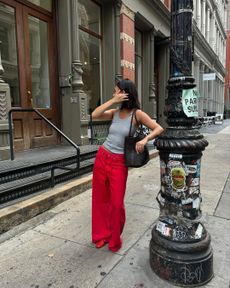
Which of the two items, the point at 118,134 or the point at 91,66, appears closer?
the point at 118,134

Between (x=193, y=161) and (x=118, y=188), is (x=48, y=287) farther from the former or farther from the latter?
(x=193, y=161)

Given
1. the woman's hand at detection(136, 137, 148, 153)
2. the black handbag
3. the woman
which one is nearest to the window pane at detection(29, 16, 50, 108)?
the woman

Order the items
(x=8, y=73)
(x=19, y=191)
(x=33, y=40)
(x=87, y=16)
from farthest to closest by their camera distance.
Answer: (x=87, y=16)
(x=33, y=40)
(x=8, y=73)
(x=19, y=191)

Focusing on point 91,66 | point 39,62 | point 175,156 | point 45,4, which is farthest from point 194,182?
point 91,66

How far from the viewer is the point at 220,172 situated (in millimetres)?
6613

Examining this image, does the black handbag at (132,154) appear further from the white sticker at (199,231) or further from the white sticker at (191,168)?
the white sticker at (199,231)

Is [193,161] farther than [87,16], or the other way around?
[87,16]

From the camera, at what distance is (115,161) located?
9.14 ft

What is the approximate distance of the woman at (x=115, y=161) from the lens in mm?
2730

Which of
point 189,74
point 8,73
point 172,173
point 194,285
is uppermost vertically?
point 8,73

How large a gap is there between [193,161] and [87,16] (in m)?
7.46

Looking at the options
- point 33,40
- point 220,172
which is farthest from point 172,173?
point 33,40

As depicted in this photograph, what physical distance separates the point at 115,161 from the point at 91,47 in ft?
22.6

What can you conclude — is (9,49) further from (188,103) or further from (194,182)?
(194,182)
